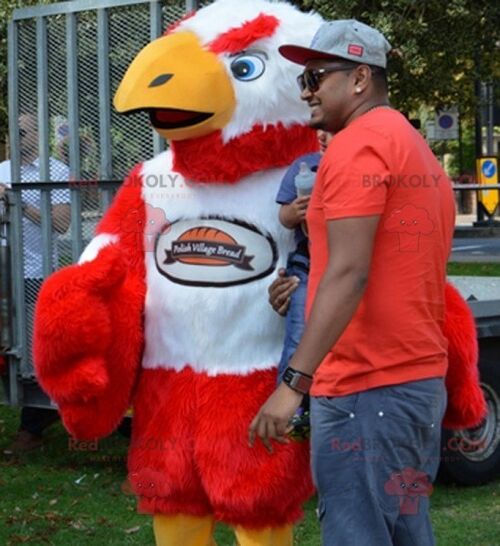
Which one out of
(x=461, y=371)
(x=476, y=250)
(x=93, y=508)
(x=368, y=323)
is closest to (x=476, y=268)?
(x=476, y=250)

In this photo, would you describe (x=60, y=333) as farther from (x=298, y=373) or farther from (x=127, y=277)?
(x=298, y=373)

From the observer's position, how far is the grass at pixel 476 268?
15.3m

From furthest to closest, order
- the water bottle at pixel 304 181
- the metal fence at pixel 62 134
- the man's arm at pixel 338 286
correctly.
Answer: 1. the metal fence at pixel 62 134
2. the water bottle at pixel 304 181
3. the man's arm at pixel 338 286

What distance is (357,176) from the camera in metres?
2.93

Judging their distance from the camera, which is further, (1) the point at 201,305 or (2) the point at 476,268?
(2) the point at 476,268

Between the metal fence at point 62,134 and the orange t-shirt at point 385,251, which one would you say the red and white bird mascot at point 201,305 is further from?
the metal fence at point 62,134

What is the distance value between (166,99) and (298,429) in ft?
3.72

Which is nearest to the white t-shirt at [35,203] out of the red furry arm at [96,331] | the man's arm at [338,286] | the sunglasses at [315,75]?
the red furry arm at [96,331]

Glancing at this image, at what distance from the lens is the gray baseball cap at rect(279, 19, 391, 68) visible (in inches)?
124

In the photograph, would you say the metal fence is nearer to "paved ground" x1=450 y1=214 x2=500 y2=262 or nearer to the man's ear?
the man's ear

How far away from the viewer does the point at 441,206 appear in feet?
10.5

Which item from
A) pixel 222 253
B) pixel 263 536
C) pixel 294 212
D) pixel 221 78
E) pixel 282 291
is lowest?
pixel 263 536

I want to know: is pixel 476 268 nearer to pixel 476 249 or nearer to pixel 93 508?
pixel 476 249

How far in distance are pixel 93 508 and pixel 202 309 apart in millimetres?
2402
